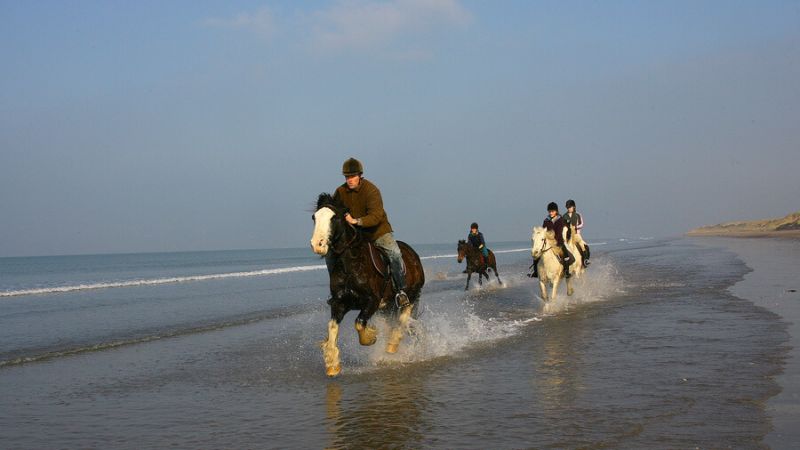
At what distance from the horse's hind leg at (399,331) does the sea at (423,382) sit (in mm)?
171

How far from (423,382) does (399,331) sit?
2096 mm

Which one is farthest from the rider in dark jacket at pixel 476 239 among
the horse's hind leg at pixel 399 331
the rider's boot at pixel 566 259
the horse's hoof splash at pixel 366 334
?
the horse's hoof splash at pixel 366 334

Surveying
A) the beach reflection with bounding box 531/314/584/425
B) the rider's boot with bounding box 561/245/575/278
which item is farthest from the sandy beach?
the rider's boot with bounding box 561/245/575/278

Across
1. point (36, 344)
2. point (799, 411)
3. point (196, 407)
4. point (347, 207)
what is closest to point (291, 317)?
point (36, 344)

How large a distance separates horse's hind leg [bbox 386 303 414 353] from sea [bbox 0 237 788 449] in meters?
0.17

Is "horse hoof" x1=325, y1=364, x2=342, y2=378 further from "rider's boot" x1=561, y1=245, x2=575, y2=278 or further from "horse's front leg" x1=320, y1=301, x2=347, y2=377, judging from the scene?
"rider's boot" x1=561, y1=245, x2=575, y2=278

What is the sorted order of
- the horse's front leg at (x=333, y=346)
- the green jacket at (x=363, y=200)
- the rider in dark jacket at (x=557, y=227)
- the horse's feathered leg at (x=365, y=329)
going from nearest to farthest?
the horse's front leg at (x=333, y=346)
the horse's feathered leg at (x=365, y=329)
the green jacket at (x=363, y=200)
the rider in dark jacket at (x=557, y=227)

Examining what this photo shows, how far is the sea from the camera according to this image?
5793 millimetres

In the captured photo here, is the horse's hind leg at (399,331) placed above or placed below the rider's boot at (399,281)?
below

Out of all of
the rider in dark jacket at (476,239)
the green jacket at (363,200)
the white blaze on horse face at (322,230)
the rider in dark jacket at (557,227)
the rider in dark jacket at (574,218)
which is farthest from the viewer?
the rider in dark jacket at (476,239)

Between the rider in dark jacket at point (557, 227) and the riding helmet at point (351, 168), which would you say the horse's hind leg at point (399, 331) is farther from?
the rider in dark jacket at point (557, 227)

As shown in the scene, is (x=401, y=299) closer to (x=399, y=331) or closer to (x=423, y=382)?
(x=399, y=331)

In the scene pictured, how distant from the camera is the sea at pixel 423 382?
19.0 feet

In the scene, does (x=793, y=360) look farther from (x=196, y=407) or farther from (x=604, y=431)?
(x=196, y=407)
